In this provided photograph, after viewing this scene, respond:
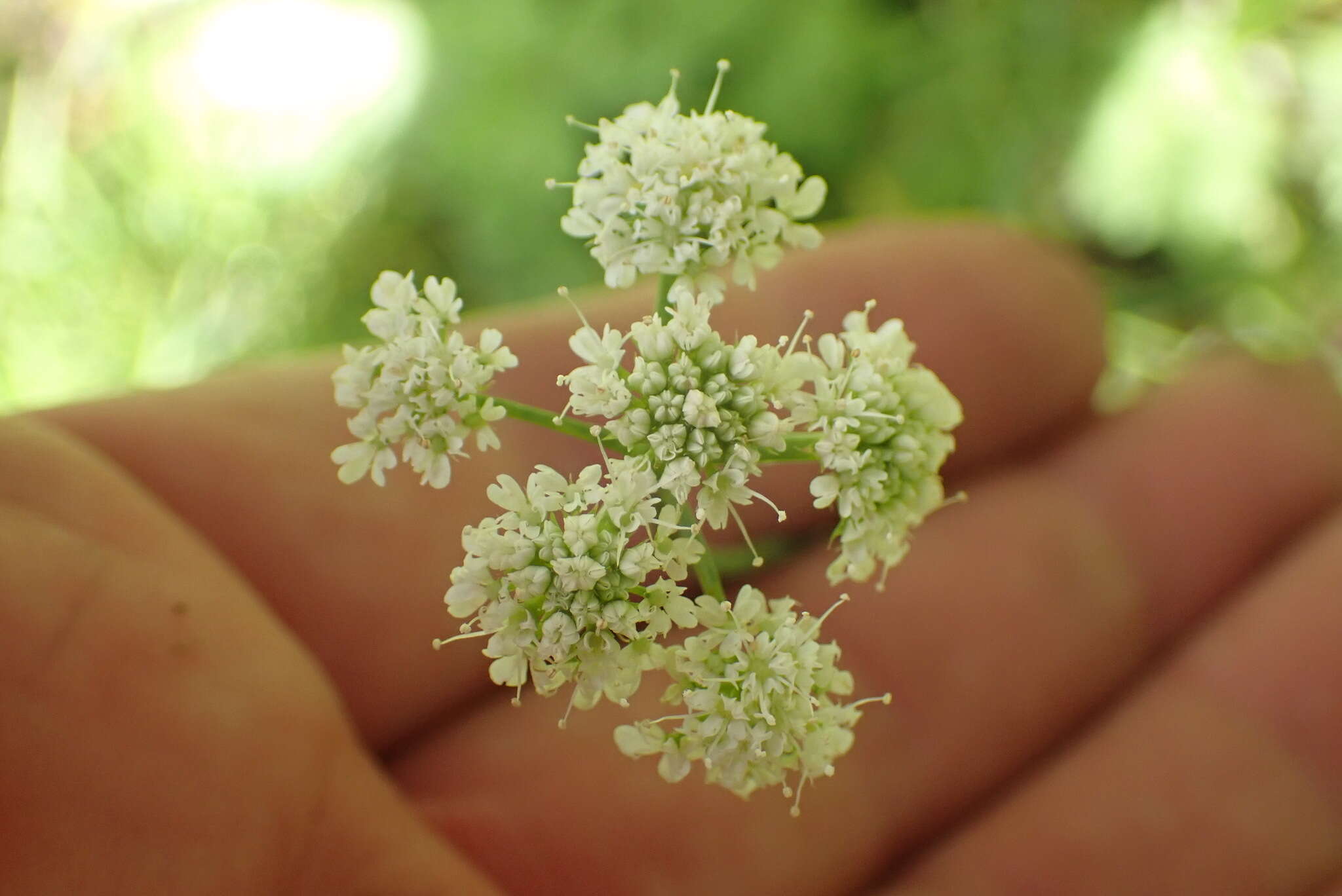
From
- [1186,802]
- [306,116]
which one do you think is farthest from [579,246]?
[1186,802]

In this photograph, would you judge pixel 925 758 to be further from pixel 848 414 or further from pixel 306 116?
pixel 306 116

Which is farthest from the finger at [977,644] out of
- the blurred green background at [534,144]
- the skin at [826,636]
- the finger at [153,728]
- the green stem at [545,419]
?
the green stem at [545,419]

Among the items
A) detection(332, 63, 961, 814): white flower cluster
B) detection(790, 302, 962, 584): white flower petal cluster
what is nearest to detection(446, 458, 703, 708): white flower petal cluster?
detection(332, 63, 961, 814): white flower cluster

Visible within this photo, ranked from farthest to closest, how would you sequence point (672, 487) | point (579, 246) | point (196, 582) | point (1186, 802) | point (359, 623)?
point (579, 246), point (1186, 802), point (359, 623), point (196, 582), point (672, 487)

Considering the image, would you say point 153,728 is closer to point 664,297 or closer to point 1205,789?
point 664,297

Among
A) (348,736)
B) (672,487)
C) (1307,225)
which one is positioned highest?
(1307,225)

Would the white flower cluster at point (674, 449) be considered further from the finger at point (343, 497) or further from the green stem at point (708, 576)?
the finger at point (343, 497)
